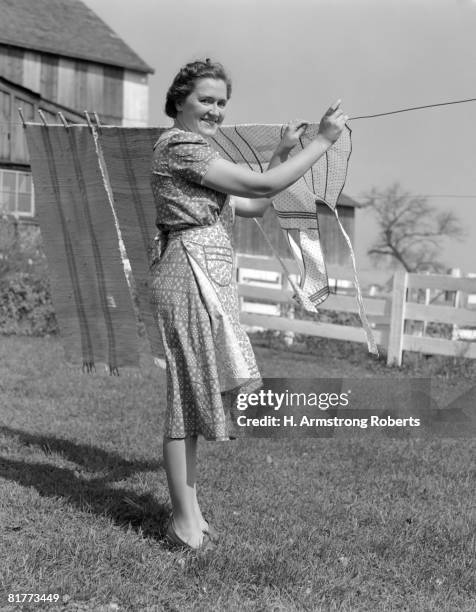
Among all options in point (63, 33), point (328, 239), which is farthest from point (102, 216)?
point (328, 239)

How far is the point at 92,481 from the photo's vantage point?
4.89 meters

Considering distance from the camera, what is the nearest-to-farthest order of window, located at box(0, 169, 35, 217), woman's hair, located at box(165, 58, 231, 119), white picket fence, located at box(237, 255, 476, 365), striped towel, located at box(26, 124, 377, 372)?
woman's hair, located at box(165, 58, 231, 119) < striped towel, located at box(26, 124, 377, 372) < white picket fence, located at box(237, 255, 476, 365) < window, located at box(0, 169, 35, 217)

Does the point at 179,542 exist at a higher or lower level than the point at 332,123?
lower

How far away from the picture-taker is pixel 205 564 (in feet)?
11.9

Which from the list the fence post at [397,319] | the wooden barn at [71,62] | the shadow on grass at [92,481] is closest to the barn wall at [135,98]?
the wooden barn at [71,62]

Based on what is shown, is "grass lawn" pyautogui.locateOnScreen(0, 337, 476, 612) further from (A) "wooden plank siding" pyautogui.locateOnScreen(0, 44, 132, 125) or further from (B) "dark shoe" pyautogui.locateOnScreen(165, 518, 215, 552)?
(A) "wooden plank siding" pyautogui.locateOnScreen(0, 44, 132, 125)

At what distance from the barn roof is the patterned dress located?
3121cm

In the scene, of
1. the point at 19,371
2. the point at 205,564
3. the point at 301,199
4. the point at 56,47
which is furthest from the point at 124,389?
the point at 56,47

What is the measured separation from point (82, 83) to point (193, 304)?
32.5 meters

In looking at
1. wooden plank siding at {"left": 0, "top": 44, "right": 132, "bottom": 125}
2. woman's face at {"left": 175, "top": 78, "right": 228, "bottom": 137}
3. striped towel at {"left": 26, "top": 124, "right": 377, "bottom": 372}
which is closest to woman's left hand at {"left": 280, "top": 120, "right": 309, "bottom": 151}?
woman's face at {"left": 175, "top": 78, "right": 228, "bottom": 137}

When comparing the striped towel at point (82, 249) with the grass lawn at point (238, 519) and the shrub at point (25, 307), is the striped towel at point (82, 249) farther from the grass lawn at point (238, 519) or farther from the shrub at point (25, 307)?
the shrub at point (25, 307)
